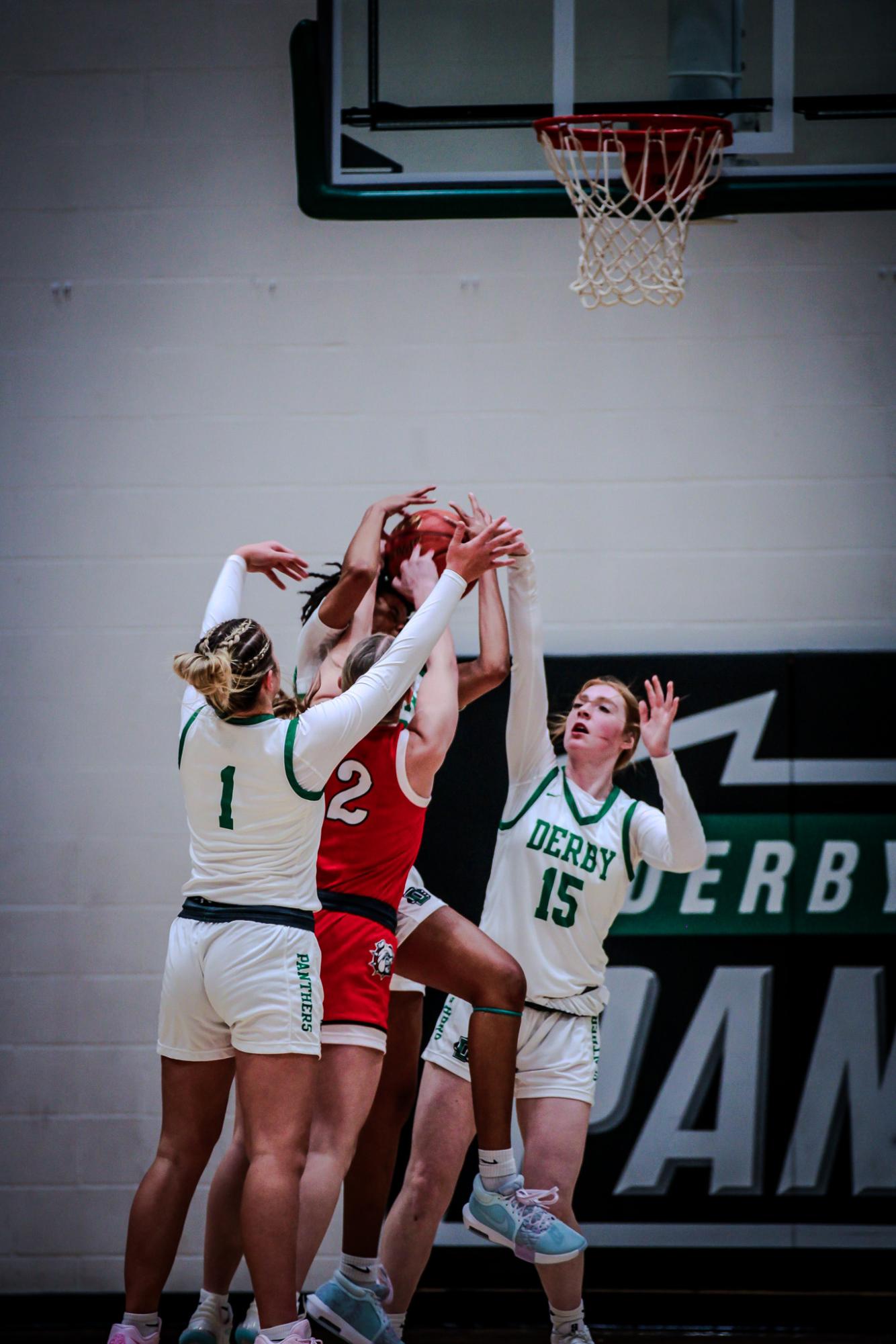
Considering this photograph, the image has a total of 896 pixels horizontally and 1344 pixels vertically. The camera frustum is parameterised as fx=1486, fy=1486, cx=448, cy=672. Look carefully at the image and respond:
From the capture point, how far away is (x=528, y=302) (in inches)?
223

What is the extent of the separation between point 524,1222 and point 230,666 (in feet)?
5.82

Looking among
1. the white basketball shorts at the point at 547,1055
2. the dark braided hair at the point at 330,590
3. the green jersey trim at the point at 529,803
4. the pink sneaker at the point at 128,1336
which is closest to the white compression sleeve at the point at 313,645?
the dark braided hair at the point at 330,590

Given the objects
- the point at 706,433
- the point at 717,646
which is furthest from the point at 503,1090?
the point at 706,433

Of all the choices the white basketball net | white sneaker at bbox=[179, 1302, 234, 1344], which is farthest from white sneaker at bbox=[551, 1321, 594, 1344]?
the white basketball net

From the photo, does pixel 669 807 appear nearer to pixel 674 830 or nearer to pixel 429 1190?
pixel 674 830

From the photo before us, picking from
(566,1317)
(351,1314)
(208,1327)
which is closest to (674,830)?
(566,1317)

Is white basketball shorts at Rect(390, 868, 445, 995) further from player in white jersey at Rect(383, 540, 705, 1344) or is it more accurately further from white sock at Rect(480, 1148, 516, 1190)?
white sock at Rect(480, 1148, 516, 1190)

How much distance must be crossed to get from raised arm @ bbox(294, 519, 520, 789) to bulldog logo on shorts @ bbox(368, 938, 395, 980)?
1.92 feet

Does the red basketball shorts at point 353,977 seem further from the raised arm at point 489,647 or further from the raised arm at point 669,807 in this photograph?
the raised arm at point 669,807

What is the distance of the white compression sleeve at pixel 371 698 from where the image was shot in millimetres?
3684

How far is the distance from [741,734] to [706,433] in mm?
1147

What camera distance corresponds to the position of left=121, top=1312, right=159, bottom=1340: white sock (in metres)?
3.77

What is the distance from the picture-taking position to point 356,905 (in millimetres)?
4074

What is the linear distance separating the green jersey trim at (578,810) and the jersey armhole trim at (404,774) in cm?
64
